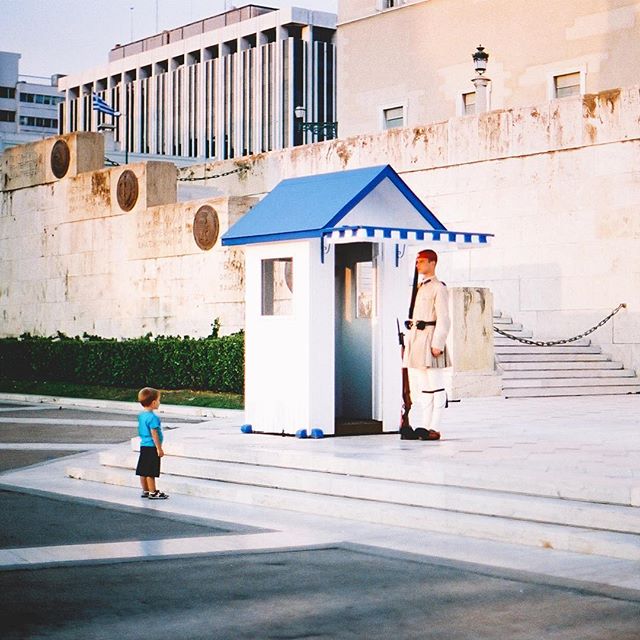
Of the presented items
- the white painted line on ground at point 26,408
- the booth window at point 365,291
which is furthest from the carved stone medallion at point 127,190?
the booth window at point 365,291

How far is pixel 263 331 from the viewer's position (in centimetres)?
1449

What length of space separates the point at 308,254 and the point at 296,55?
126385 millimetres

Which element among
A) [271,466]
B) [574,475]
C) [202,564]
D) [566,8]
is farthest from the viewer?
[566,8]

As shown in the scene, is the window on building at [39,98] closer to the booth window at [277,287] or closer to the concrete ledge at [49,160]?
the concrete ledge at [49,160]

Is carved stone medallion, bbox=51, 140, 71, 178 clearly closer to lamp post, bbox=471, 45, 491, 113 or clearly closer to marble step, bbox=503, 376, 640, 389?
lamp post, bbox=471, 45, 491, 113

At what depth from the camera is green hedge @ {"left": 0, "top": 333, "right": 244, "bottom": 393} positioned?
80.1 feet

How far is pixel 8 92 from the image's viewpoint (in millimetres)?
158000

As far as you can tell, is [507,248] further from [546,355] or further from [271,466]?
[271,466]

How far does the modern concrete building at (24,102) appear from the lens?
15662cm

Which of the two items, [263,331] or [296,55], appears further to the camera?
[296,55]

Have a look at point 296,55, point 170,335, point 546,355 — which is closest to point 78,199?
point 170,335

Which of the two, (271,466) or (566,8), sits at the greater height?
(566,8)

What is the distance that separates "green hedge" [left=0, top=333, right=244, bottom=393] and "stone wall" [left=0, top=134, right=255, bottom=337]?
118 centimetres

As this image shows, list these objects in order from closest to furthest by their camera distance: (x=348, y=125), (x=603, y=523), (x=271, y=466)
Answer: (x=603, y=523) < (x=271, y=466) < (x=348, y=125)
